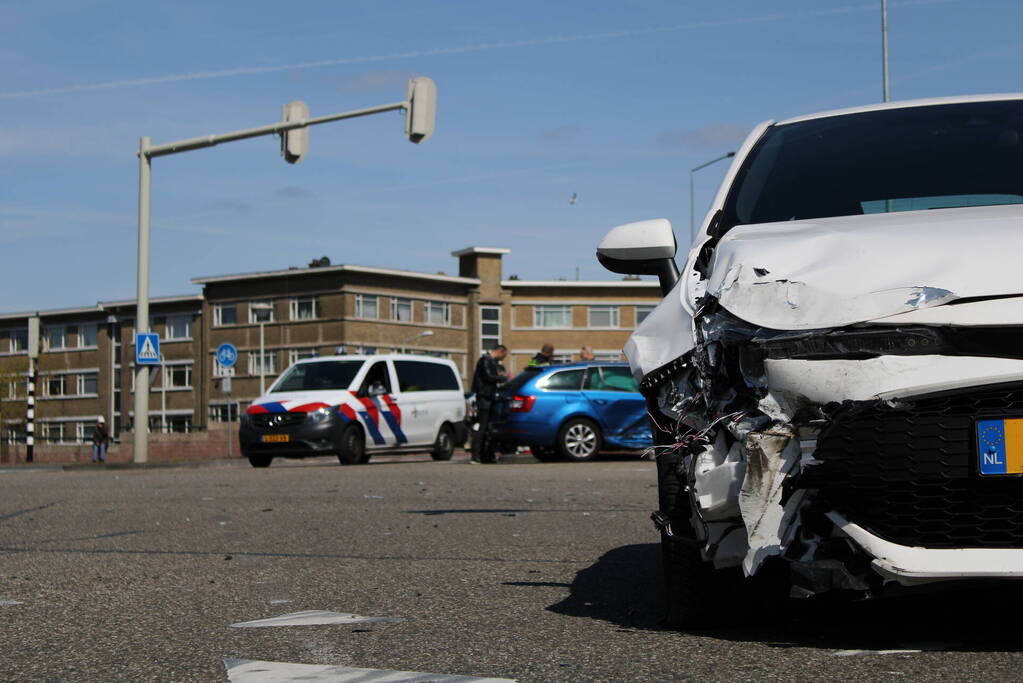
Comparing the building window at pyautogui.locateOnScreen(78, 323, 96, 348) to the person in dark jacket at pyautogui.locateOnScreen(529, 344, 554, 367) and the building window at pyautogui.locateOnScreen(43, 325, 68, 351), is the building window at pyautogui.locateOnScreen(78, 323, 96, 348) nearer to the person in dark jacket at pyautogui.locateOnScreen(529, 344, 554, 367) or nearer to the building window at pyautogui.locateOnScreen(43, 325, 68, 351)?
the building window at pyautogui.locateOnScreen(43, 325, 68, 351)

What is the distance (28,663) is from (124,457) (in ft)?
147

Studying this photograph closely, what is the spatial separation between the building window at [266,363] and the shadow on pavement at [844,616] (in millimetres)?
73588

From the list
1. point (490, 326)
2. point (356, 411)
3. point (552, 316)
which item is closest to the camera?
point (356, 411)

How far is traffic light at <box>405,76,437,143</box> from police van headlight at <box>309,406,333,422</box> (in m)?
4.18

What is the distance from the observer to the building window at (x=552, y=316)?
87.3 meters

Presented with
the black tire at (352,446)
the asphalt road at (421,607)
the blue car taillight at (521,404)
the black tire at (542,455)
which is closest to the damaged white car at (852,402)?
the asphalt road at (421,607)

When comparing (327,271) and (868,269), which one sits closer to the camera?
(868,269)

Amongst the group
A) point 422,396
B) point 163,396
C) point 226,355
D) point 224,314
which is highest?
point 224,314

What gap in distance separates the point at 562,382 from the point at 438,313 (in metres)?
63.5

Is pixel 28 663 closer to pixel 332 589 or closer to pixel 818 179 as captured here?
pixel 332 589

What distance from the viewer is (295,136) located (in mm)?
20094

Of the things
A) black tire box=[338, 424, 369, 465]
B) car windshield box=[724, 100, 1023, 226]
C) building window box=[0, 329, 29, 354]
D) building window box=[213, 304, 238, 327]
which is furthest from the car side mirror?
building window box=[0, 329, 29, 354]

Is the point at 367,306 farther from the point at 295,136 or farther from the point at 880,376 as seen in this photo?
the point at 880,376

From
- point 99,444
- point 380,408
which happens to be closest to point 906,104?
point 380,408
